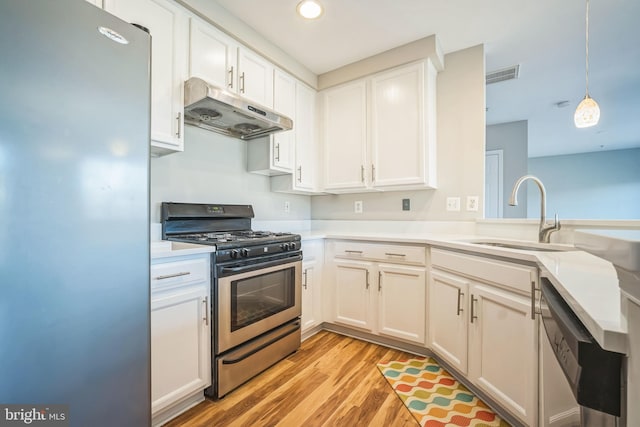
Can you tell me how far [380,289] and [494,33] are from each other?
2201 mm

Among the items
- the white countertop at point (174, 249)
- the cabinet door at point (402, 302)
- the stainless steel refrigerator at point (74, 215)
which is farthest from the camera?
the cabinet door at point (402, 302)

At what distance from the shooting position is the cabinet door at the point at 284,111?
7.82 ft

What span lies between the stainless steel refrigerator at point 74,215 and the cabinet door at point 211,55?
793 millimetres

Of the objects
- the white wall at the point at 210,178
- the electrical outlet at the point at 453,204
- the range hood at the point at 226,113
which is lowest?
the electrical outlet at the point at 453,204

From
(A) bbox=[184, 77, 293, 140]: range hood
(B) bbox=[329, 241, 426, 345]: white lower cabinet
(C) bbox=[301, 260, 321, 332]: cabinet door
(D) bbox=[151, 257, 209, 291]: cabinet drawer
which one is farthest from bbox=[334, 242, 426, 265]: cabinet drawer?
(D) bbox=[151, 257, 209, 291]: cabinet drawer

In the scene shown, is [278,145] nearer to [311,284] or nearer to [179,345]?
[311,284]

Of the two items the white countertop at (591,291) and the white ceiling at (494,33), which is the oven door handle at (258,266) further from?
the white ceiling at (494,33)

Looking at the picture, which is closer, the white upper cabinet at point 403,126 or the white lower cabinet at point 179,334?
the white lower cabinet at point 179,334

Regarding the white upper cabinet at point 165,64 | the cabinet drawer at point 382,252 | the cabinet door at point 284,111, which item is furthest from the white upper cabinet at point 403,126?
the white upper cabinet at point 165,64

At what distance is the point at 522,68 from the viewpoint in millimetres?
2715

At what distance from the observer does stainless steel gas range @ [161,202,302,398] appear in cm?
159

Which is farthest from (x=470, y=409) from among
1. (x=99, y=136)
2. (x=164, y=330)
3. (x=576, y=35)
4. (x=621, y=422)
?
(x=576, y=35)

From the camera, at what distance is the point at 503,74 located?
9.23 ft

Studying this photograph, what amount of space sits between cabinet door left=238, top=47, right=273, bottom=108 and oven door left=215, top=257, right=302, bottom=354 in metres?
1.30
